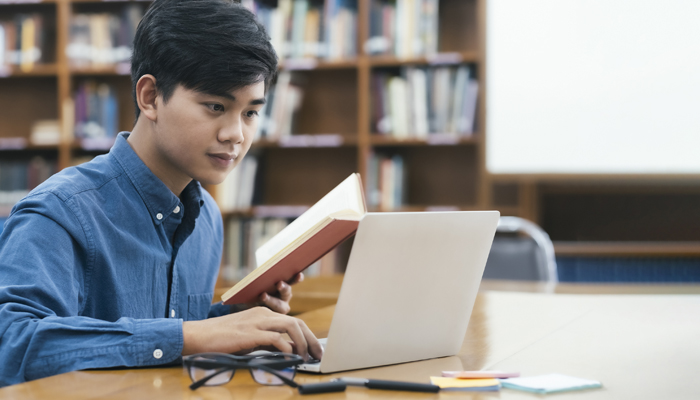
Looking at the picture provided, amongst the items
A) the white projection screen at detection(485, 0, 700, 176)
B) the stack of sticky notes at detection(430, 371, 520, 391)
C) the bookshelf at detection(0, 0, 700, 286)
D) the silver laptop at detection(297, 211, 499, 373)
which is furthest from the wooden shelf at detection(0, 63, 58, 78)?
the stack of sticky notes at detection(430, 371, 520, 391)

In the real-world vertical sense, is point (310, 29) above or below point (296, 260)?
above

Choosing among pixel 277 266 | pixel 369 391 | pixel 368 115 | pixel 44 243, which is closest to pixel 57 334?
pixel 44 243

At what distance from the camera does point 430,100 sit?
10.8ft

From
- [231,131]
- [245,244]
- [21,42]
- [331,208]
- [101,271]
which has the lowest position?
[245,244]

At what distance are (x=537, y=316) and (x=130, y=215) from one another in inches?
32.1

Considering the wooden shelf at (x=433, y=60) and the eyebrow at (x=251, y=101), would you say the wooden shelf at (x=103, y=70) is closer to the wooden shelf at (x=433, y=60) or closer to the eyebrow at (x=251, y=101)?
the wooden shelf at (x=433, y=60)

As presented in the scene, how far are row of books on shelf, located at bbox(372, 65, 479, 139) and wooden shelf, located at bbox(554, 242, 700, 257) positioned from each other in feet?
2.42

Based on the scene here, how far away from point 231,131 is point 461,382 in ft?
1.75

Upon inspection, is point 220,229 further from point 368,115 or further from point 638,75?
point 638,75

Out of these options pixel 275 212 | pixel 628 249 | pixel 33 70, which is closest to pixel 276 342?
pixel 628 249

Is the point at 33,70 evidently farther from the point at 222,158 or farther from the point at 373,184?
the point at 222,158

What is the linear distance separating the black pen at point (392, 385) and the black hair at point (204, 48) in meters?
0.51

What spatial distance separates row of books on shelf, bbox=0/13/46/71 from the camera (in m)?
3.61

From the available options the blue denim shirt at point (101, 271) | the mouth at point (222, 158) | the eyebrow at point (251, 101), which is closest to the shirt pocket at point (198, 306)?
the blue denim shirt at point (101, 271)
